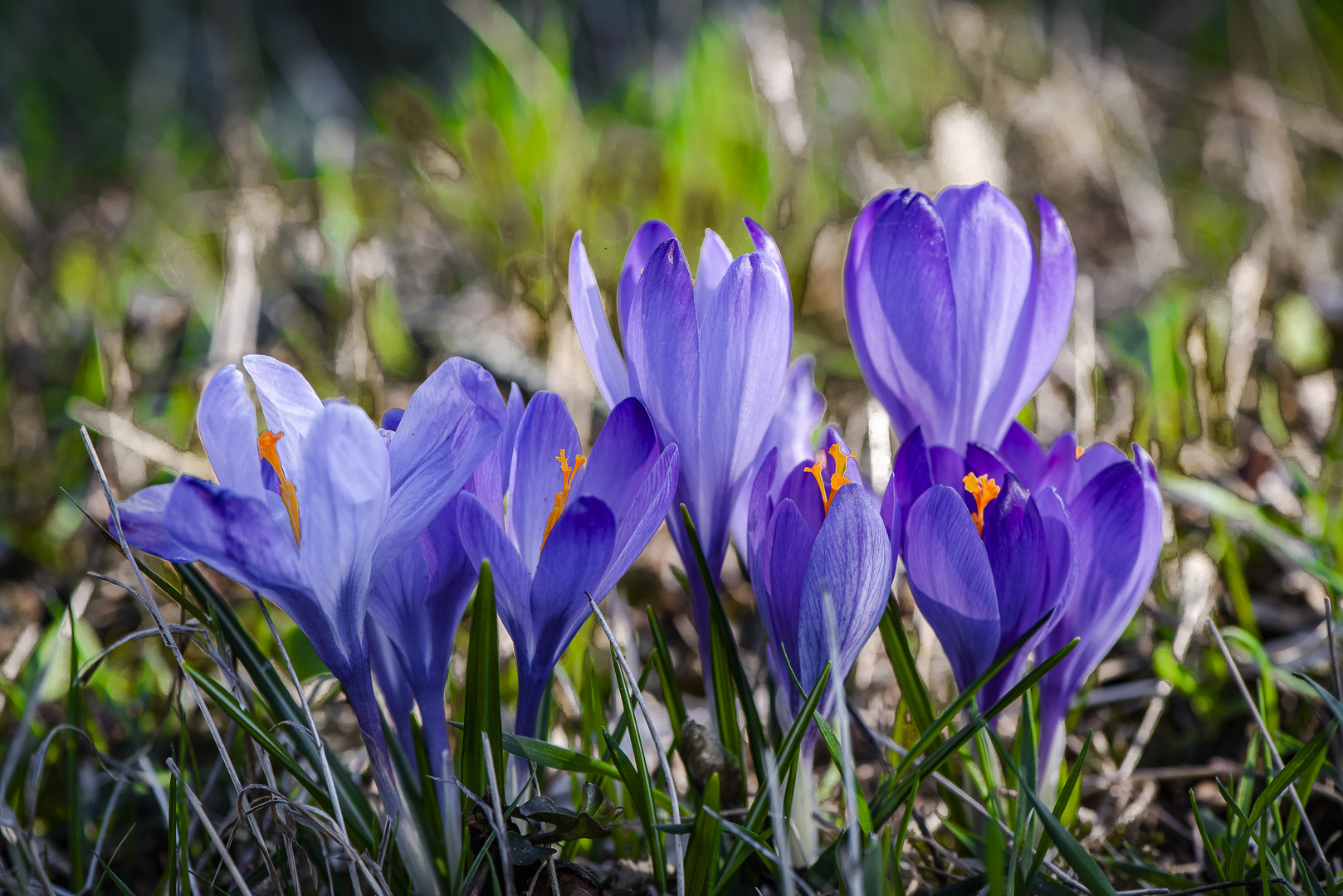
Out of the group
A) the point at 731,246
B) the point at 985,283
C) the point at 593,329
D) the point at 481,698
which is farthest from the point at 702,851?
the point at 731,246

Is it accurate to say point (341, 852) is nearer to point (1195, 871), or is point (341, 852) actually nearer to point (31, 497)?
point (1195, 871)

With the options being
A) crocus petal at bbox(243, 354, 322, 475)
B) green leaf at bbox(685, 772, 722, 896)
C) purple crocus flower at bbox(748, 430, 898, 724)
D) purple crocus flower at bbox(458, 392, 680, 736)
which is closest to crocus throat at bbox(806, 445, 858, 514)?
purple crocus flower at bbox(748, 430, 898, 724)

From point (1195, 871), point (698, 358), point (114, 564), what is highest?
point (698, 358)

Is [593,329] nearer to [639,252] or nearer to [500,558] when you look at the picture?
[639,252]

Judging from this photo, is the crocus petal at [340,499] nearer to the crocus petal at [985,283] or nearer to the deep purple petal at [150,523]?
the deep purple petal at [150,523]

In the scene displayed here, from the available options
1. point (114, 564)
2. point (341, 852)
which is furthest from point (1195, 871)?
point (114, 564)

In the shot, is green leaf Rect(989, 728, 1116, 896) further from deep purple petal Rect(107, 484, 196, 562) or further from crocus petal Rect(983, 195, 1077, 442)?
deep purple petal Rect(107, 484, 196, 562)

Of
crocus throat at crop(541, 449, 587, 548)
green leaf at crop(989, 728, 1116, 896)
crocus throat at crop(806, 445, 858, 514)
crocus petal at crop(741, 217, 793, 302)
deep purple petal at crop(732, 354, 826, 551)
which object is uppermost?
crocus petal at crop(741, 217, 793, 302)
